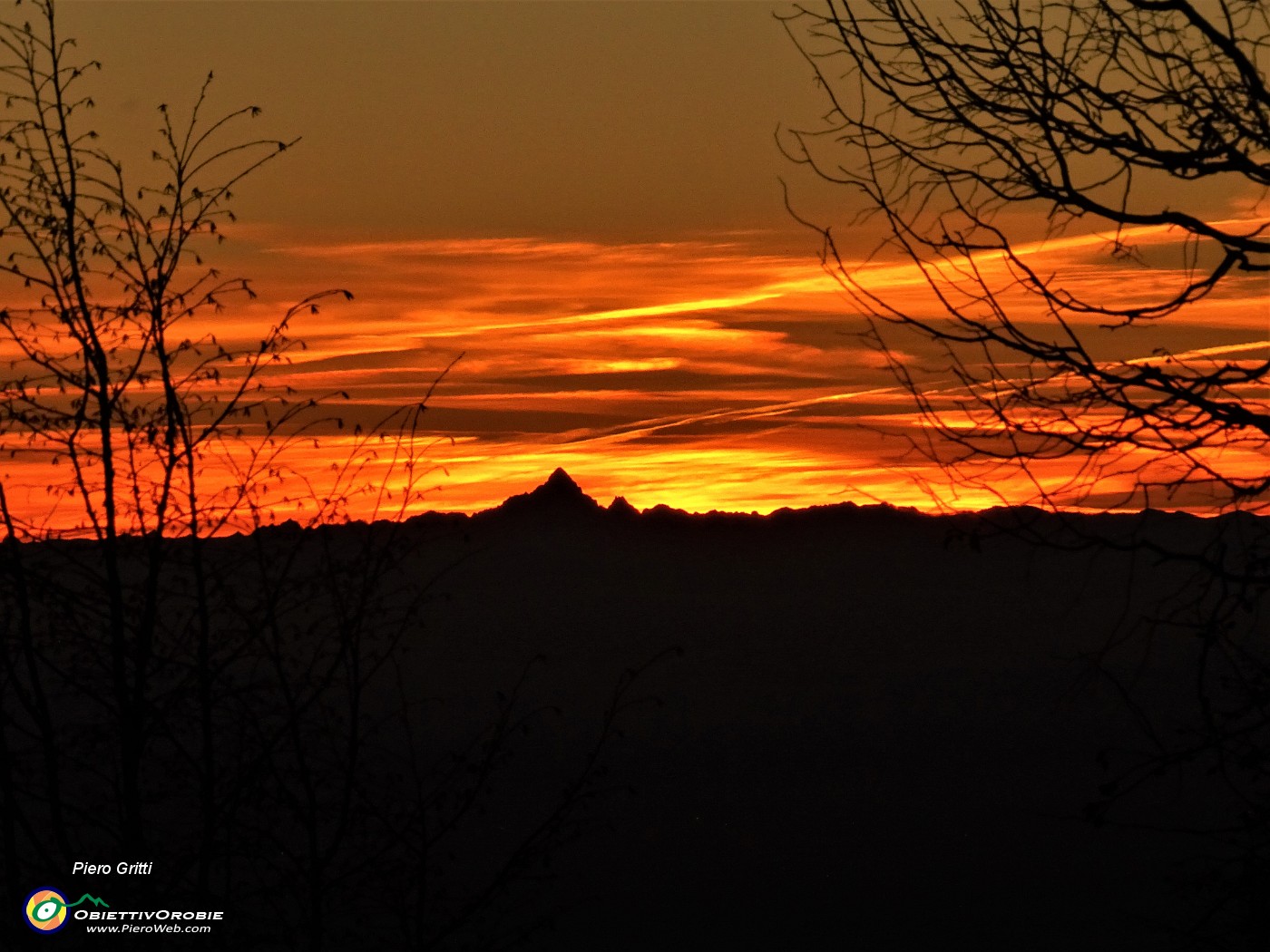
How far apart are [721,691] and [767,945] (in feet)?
39.7

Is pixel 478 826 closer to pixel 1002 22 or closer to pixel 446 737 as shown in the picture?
pixel 446 737

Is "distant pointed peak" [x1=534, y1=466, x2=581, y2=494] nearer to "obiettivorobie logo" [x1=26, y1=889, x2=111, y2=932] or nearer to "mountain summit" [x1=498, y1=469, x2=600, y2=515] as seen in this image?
"mountain summit" [x1=498, y1=469, x2=600, y2=515]

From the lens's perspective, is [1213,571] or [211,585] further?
[211,585]

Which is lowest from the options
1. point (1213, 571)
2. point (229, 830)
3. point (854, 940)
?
point (854, 940)

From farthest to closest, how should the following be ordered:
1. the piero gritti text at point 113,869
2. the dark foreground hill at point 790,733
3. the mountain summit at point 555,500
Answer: the mountain summit at point 555,500 < the dark foreground hill at point 790,733 < the piero gritti text at point 113,869

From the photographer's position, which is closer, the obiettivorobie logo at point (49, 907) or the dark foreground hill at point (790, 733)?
the obiettivorobie logo at point (49, 907)

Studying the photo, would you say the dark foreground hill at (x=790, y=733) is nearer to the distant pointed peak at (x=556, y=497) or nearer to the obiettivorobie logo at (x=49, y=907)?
the distant pointed peak at (x=556, y=497)

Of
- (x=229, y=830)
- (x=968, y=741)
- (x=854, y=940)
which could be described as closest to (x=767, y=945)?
(x=854, y=940)

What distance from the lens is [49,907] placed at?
5.87 metres

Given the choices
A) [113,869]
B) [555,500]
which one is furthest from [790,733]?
[113,869]

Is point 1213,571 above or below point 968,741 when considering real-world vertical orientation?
above

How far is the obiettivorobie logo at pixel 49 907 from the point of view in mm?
5805

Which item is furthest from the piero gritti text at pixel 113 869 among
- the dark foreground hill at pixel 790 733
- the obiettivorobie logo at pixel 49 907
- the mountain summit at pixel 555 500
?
the mountain summit at pixel 555 500

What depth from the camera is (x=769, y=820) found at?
30.0 metres
